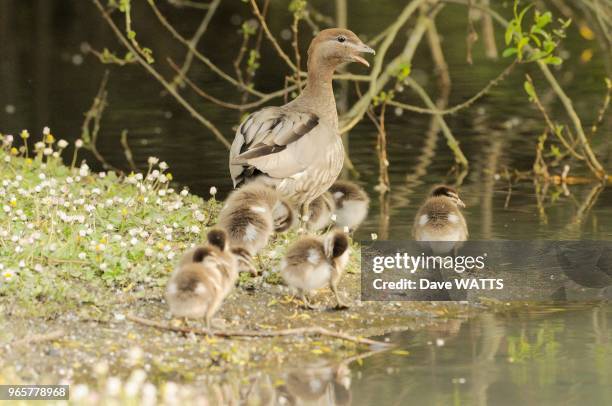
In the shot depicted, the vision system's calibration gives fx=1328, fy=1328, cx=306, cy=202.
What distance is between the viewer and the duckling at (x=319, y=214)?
395 inches

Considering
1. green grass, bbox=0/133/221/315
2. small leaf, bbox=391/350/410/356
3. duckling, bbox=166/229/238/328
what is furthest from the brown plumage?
small leaf, bbox=391/350/410/356

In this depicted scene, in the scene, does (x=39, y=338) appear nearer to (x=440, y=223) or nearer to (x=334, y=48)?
(x=440, y=223)

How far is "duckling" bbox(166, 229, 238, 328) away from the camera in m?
7.14

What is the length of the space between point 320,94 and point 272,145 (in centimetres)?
120

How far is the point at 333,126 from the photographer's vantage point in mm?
10203

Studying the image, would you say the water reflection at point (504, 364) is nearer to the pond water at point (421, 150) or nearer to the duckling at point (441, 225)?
the pond water at point (421, 150)

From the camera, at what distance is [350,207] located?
10.7m

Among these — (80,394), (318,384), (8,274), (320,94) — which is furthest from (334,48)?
(80,394)

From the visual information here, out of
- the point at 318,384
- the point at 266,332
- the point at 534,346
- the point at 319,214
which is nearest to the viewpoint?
the point at 318,384

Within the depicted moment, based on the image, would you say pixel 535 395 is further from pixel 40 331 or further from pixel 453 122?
pixel 453 122

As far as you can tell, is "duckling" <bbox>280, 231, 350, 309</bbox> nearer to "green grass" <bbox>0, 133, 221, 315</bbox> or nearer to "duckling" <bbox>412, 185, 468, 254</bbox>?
"green grass" <bbox>0, 133, 221, 315</bbox>

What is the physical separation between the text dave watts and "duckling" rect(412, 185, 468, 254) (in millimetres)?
469

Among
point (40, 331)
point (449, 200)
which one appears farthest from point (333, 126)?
point (40, 331)

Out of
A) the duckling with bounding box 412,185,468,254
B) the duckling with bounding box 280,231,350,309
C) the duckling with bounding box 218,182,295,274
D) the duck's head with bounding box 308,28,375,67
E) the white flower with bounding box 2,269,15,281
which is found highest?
the duck's head with bounding box 308,28,375,67
